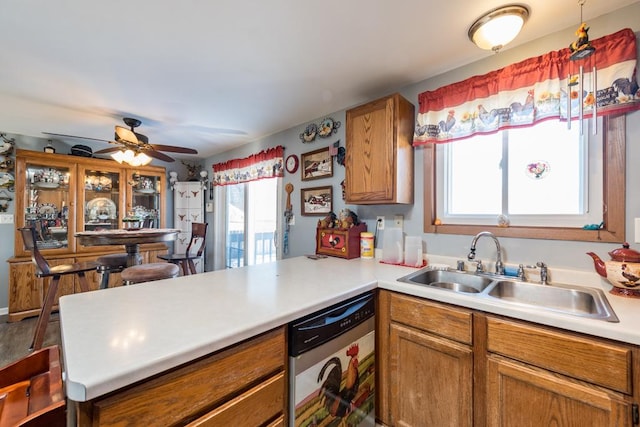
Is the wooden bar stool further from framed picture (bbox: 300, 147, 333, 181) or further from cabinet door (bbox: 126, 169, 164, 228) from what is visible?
framed picture (bbox: 300, 147, 333, 181)

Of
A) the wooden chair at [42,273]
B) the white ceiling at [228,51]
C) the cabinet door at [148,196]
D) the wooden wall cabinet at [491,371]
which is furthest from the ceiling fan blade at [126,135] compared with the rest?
the wooden wall cabinet at [491,371]

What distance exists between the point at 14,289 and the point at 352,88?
4108 millimetres

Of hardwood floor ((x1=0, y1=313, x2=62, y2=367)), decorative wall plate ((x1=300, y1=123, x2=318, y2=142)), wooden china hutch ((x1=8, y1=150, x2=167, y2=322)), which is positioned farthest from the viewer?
wooden china hutch ((x1=8, y1=150, x2=167, y2=322))

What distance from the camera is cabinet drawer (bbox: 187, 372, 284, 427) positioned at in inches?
31.0

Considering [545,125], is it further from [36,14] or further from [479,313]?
[36,14]

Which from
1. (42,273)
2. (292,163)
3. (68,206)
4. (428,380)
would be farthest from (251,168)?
(428,380)

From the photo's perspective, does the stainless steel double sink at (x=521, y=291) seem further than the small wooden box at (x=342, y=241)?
No

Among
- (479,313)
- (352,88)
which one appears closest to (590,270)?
(479,313)

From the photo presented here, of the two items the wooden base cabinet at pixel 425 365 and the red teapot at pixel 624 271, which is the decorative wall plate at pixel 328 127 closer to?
the wooden base cabinet at pixel 425 365

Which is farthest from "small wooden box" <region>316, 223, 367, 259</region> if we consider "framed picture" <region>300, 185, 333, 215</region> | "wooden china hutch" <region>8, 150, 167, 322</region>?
"wooden china hutch" <region>8, 150, 167, 322</region>

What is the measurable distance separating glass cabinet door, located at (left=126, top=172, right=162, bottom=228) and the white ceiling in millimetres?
1481

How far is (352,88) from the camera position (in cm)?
205

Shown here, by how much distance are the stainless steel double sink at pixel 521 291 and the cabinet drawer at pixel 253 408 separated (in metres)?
0.83

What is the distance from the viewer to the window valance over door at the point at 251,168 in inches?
118
